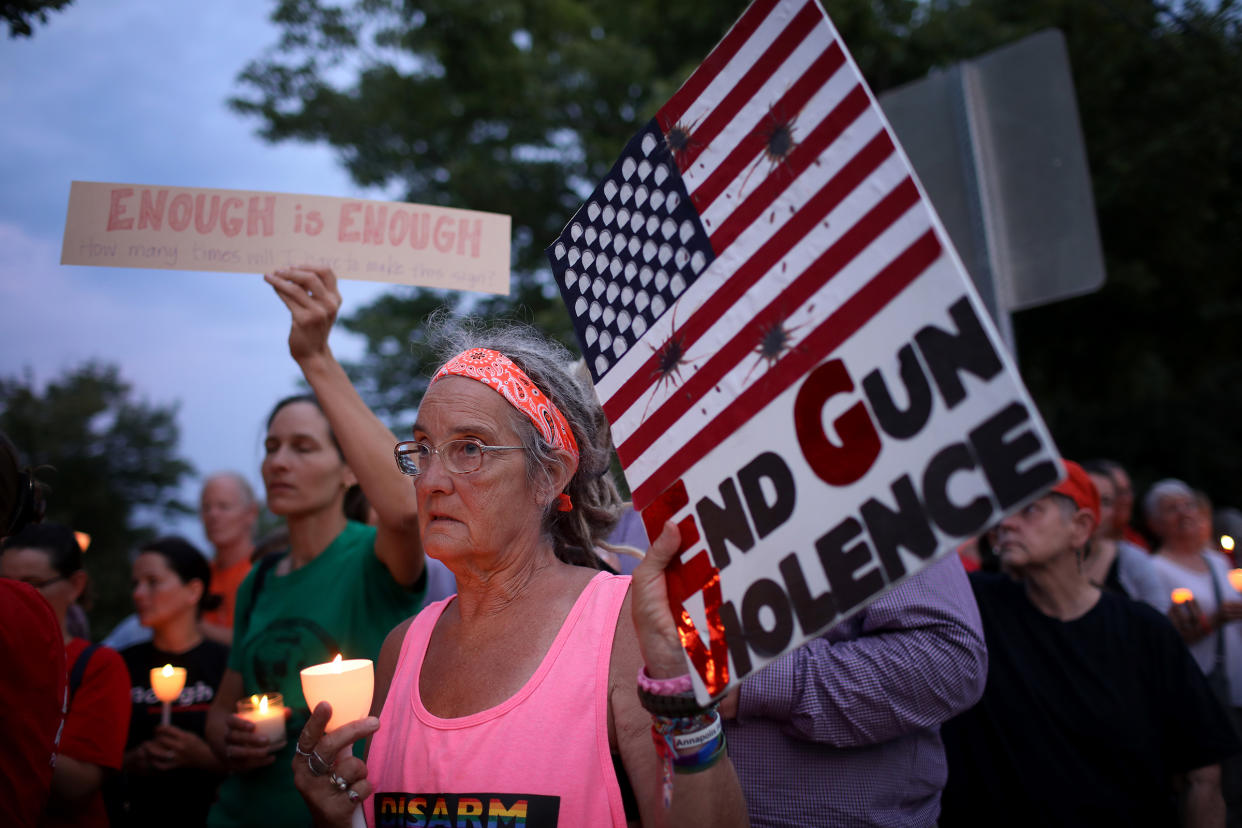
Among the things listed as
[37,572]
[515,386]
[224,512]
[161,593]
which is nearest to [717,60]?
[515,386]

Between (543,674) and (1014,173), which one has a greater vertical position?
(1014,173)

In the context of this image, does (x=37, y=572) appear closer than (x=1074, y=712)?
No

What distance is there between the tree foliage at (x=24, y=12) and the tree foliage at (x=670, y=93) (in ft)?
26.7

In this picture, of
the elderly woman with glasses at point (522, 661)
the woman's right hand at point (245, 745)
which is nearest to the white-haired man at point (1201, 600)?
the elderly woman with glasses at point (522, 661)

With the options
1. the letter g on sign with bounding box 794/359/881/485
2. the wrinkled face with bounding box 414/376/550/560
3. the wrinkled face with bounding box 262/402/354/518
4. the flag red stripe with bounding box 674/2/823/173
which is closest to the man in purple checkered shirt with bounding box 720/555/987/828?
the wrinkled face with bounding box 414/376/550/560

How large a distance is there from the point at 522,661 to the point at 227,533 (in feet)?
15.4

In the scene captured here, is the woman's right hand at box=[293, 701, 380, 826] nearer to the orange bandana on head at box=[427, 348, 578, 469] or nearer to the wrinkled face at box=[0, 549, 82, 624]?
the orange bandana on head at box=[427, 348, 578, 469]

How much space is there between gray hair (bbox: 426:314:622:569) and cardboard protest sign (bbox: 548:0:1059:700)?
2.16 ft

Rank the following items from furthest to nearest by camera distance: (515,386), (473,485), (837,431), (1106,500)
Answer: (1106,500) < (515,386) < (473,485) < (837,431)

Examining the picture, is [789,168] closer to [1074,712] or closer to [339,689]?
[339,689]

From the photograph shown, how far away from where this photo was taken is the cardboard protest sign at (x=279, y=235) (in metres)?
2.76

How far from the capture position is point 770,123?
4.99 feet

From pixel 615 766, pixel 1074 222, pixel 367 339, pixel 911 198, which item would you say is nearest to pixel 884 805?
pixel 615 766

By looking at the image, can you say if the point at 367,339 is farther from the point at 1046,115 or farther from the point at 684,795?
the point at 684,795
